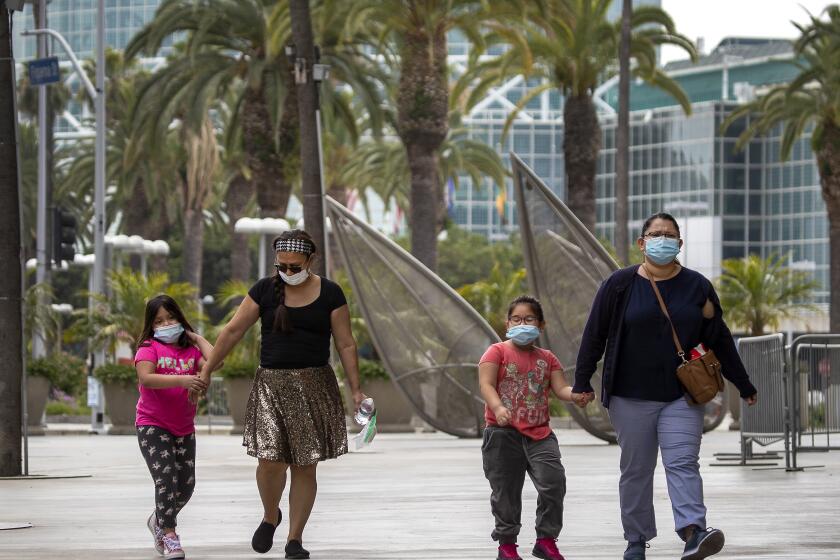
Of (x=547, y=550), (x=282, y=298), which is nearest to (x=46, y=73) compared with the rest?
(x=282, y=298)

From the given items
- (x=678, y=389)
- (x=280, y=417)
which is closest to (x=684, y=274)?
(x=678, y=389)

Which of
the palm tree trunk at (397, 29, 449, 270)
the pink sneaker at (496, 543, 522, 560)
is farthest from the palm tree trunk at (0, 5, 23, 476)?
the palm tree trunk at (397, 29, 449, 270)

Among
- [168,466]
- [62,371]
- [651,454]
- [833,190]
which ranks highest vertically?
[833,190]

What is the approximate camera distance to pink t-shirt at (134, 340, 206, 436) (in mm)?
9688

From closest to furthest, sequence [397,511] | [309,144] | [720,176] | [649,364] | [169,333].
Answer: [649,364] < [169,333] < [397,511] < [309,144] < [720,176]

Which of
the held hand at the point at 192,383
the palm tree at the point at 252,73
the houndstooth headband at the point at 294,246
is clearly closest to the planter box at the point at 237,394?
the palm tree at the point at 252,73

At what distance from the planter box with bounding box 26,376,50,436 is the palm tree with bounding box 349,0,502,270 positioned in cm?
748

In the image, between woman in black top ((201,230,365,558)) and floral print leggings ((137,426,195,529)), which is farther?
floral print leggings ((137,426,195,529))

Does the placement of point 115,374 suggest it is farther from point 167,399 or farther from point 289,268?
point 289,268

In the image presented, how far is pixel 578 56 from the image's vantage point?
3534 centimetres

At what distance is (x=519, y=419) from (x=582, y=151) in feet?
89.9

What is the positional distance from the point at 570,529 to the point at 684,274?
9.02 feet

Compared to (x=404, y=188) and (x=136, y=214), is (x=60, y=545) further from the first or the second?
(x=404, y=188)

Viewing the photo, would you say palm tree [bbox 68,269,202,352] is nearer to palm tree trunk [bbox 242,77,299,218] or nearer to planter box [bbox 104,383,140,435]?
planter box [bbox 104,383,140,435]
